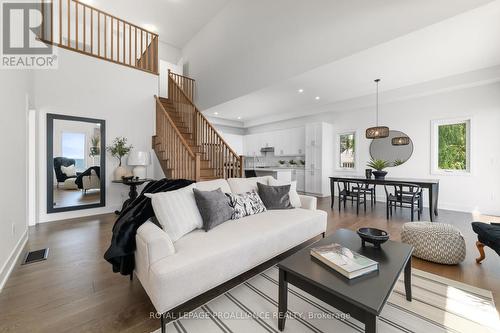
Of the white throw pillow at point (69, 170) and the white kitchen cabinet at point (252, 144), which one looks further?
the white kitchen cabinet at point (252, 144)

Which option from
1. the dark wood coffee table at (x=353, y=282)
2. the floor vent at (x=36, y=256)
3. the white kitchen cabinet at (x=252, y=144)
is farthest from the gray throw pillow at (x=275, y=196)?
the white kitchen cabinet at (x=252, y=144)

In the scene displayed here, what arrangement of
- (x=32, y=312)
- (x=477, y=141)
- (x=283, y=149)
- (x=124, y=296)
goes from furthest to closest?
(x=283, y=149), (x=477, y=141), (x=124, y=296), (x=32, y=312)

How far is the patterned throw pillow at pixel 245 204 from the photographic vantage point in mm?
2453

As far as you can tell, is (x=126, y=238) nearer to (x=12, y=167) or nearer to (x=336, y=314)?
(x=336, y=314)

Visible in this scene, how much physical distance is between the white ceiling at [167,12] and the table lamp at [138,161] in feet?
13.7

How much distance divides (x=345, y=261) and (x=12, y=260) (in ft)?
10.7

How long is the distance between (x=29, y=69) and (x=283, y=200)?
448 centimetres

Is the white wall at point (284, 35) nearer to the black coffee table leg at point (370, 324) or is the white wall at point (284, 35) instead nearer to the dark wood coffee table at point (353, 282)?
the dark wood coffee table at point (353, 282)

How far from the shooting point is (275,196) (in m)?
2.94

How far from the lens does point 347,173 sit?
6.67 m

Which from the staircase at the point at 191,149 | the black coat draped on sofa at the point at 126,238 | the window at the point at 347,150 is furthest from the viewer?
the window at the point at 347,150

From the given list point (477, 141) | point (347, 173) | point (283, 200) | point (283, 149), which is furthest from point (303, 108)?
point (283, 200)

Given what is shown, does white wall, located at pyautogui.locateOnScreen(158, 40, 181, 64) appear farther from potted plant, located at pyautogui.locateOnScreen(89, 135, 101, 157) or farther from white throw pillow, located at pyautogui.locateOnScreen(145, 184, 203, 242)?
white throw pillow, located at pyautogui.locateOnScreen(145, 184, 203, 242)

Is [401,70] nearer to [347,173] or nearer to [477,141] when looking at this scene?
[477,141]
